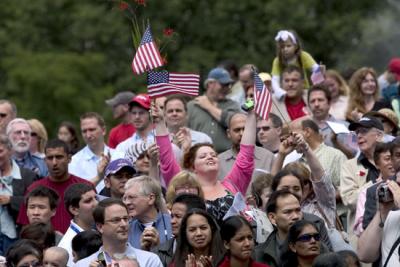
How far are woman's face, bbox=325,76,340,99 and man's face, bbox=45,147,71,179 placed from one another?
15.4ft

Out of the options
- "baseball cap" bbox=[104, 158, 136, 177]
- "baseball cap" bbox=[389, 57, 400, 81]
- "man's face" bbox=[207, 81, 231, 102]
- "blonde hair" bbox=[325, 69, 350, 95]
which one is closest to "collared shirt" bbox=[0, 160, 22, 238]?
"baseball cap" bbox=[104, 158, 136, 177]

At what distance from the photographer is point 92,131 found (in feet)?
73.7

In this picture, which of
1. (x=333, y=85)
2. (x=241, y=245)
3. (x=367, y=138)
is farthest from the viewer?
(x=333, y=85)

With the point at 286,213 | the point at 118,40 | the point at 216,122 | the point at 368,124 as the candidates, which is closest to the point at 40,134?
the point at 216,122

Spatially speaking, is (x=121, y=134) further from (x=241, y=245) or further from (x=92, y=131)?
(x=241, y=245)

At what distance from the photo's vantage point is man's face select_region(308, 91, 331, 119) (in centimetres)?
2225

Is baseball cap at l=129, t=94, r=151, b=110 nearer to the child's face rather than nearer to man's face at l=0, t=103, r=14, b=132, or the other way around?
man's face at l=0, t=103, r=14, b=132

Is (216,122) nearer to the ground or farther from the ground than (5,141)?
farther from the ground

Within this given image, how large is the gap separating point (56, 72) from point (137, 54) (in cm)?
2253

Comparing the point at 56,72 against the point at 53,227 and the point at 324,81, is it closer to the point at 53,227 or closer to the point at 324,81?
the point at 324,81

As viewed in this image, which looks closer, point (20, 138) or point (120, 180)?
point (120, 180)

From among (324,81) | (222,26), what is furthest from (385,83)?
(222,26)

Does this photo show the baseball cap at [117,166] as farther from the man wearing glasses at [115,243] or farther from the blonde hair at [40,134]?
the blonde hair at [40,134]

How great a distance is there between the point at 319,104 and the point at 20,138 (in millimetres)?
3591
